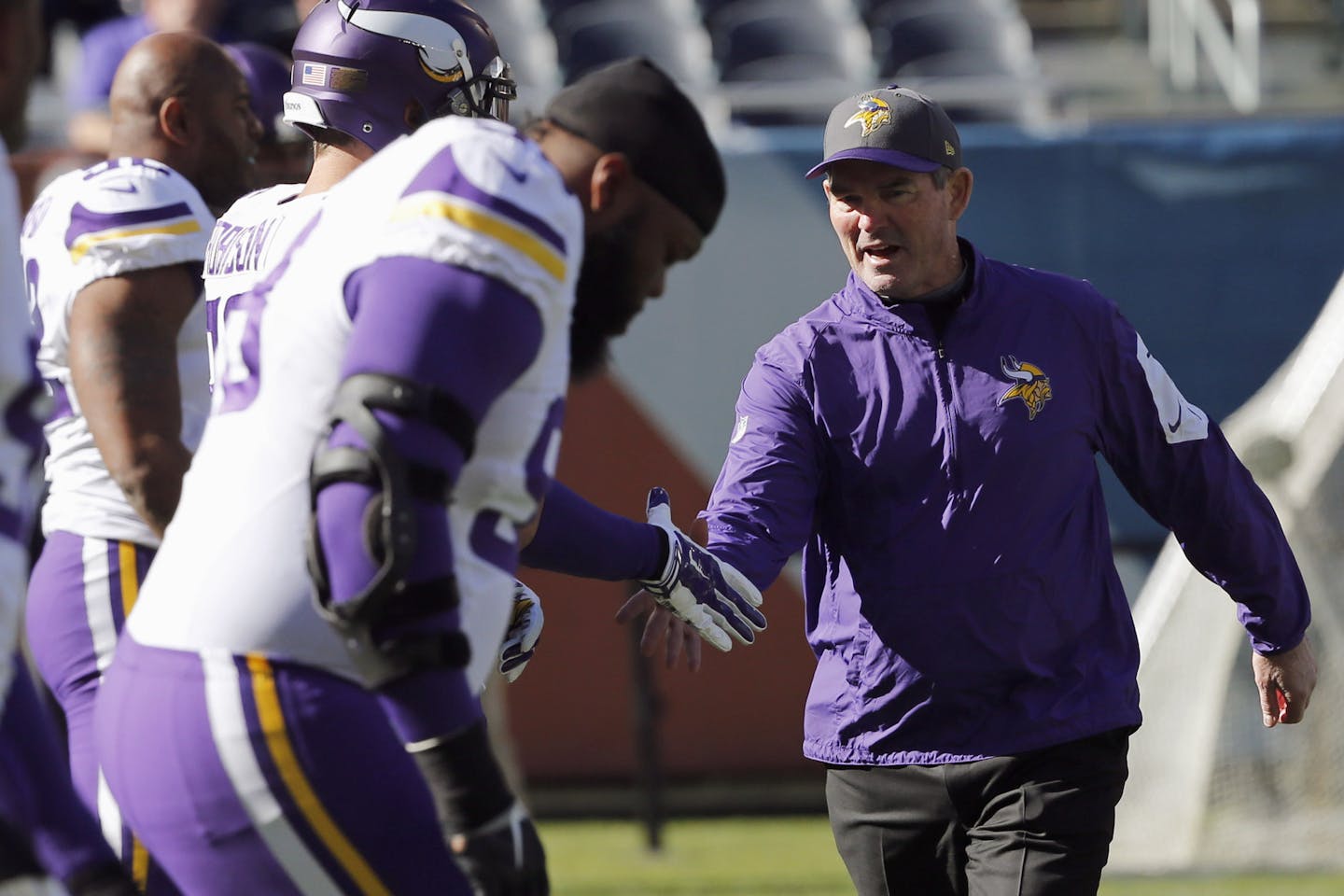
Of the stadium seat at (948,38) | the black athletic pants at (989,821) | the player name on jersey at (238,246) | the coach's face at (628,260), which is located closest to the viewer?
the coach's face at (628,260)

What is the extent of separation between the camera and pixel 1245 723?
242 inches

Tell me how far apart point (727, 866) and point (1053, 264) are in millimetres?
2630

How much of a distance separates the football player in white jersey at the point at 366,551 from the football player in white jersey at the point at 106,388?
1126mm

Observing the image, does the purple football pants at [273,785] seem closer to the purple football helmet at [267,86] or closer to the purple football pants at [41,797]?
the purple football pants at [41,797]

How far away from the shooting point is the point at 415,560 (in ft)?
6.35

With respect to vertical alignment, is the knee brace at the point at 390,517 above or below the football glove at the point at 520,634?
above

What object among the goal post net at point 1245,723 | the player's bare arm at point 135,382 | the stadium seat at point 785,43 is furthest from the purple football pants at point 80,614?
the stadium seat at point 785,43

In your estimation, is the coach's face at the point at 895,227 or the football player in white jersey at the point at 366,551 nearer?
the football player in white jersey at the point at 366,551

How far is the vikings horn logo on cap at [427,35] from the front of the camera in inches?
101

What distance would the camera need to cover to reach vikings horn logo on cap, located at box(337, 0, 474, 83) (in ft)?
8.38

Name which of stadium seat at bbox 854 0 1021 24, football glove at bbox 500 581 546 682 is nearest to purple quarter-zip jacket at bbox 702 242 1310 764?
football glove at bbox 500 581 546 682

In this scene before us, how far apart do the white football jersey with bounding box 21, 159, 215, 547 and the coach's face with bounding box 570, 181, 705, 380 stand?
49.8 inches

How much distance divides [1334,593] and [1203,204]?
1.78 m

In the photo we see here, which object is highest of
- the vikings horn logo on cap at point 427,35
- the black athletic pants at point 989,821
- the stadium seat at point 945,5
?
the stadium seat at point 945,5
